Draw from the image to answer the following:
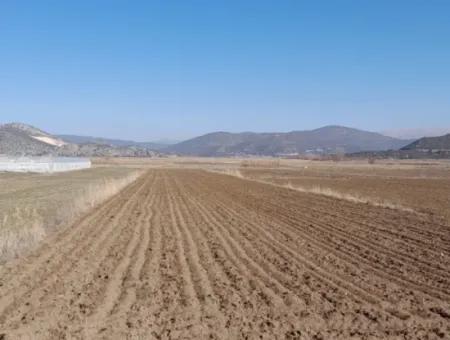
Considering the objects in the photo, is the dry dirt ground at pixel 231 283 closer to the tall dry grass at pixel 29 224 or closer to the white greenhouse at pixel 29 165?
the tall dry grass at pixel 29 224

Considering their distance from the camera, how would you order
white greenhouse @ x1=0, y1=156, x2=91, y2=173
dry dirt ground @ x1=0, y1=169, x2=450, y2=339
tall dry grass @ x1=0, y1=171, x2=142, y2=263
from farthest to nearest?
white greenhouse @ x1=0, y1=156, x2=91, y2=173, tall dry grass @ x1=0, y1=171, x2=142, y2=263, dry dirt ground @ x1=0, y1=169, x2=450, y2=339

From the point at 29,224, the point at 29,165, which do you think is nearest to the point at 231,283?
the point at 29,224

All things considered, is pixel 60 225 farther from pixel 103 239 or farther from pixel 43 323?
pixel 43 323

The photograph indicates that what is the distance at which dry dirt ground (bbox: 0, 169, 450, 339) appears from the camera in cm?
777

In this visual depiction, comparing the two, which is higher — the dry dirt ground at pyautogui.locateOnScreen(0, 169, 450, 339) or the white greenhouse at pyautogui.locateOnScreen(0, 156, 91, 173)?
the white greenhouse at pyautogui.locateOnScreen(0, 156, 91, 173)

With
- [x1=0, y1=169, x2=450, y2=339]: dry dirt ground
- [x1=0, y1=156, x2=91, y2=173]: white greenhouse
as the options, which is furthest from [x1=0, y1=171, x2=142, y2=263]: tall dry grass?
[x1=0, y1=156, x2=91, y2=173]: white greenhouse

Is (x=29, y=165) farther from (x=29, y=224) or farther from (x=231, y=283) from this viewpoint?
(x=231, y=283)

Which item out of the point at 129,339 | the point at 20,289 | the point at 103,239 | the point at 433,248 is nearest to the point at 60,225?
the point at 103,239

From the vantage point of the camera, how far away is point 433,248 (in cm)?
1497

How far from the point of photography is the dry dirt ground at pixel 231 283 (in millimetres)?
7773

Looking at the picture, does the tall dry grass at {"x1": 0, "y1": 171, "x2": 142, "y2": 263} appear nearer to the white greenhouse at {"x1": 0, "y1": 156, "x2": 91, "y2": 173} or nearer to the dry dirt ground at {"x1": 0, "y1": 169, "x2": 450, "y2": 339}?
the dry dirt ground at {"x1": 0, "y1": 169, "x2": 450, "y2": 339}

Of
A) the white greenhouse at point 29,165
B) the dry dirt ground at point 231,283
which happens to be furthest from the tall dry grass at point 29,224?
the white greenhouse at point 29,165

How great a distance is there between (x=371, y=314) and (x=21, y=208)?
62.3ft

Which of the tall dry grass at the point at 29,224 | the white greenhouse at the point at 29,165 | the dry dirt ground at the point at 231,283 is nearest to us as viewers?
the dry dirt ground at the point at 231,283
